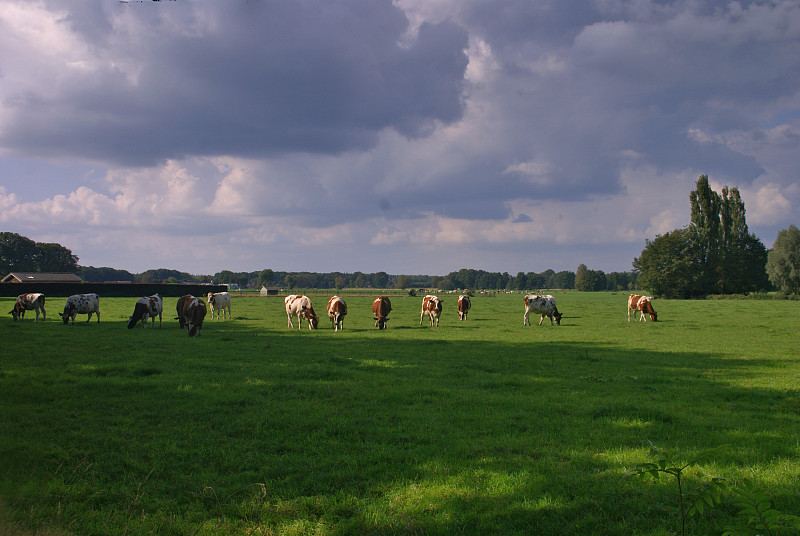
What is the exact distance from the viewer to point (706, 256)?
263 feet

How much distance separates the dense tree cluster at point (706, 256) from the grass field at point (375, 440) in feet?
238

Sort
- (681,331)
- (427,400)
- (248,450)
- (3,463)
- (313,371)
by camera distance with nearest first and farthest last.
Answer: (3,463) < (248,450) < (427,400) < (313,371) < (681,331)

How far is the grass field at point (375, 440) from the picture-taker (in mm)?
4418

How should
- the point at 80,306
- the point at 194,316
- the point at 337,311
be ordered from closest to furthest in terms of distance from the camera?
the point at 194,316 → the point at 337,311 → the point at 80,306

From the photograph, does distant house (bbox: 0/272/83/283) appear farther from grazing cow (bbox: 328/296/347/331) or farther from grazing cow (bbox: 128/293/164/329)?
grazing cow (bbox: 328/296/347/331)

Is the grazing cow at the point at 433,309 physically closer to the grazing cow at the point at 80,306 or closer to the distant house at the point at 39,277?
the grazing cow at the point at 80,306

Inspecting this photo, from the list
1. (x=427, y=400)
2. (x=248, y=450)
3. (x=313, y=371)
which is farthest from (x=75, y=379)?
(x=427, y=400)

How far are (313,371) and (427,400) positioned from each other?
3642 mm

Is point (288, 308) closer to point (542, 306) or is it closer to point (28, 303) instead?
point (542, 306)

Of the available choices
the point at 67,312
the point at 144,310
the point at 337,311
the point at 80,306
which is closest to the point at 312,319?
the point at 337,311

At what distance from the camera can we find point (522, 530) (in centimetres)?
417

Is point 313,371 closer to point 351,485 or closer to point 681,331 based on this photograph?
point 351,485

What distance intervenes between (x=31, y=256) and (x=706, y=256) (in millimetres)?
130645

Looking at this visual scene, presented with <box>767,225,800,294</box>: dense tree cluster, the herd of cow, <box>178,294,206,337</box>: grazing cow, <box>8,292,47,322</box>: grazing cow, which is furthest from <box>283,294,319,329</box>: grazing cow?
<box>767,225,800,294</box>: dense tree cluster
